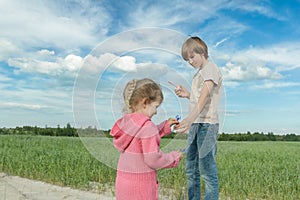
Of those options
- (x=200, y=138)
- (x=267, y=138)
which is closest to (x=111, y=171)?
(x=200, y=138)

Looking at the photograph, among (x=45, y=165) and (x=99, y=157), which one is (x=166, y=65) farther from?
(x=45, y=165)

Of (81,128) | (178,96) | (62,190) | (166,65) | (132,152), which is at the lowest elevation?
(62,190)

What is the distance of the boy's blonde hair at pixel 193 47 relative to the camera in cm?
289

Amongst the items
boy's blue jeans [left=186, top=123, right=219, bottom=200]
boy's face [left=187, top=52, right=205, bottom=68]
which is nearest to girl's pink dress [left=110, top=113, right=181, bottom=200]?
boy's face [left=187, top=52, right=205, bottom=68]

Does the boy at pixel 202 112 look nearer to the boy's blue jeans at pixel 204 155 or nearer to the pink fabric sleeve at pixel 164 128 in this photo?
the boy's blue jeans at pixel 204 155

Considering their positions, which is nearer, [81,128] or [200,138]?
[81,128]

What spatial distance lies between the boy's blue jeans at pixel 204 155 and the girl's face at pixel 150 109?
0.96 meters

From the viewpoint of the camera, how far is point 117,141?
253 centimetres

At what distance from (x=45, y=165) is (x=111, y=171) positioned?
1.49 m

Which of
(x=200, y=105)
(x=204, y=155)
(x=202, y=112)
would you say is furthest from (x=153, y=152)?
(x=204, y=155)

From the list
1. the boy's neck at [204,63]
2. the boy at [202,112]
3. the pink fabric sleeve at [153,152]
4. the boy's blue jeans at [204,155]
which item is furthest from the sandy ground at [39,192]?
the pink fabric sleeve at [153,152]

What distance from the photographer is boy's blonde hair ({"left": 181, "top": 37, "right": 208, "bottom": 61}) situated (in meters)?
2.89

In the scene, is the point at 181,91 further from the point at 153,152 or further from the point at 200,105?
the point at 153,152

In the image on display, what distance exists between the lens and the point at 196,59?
3.16 meters
